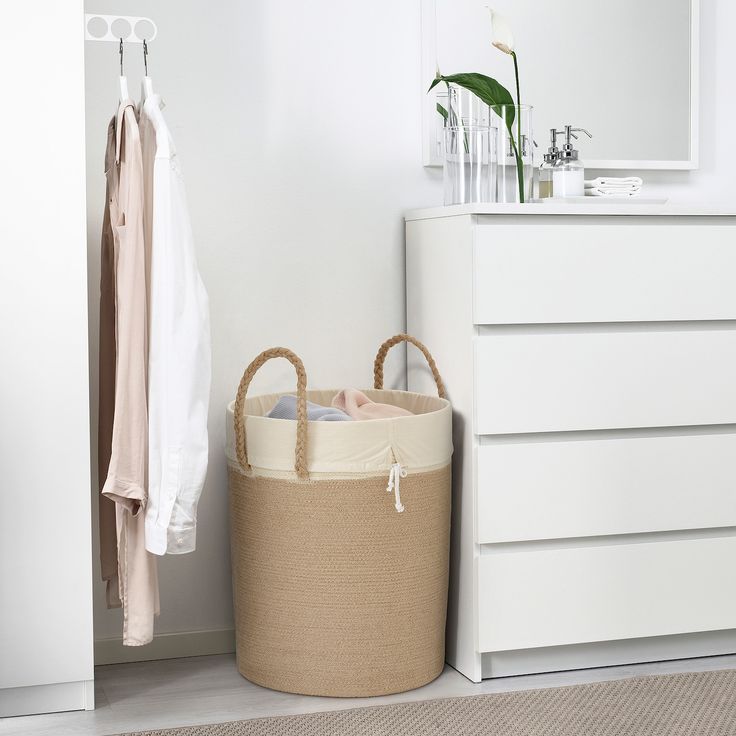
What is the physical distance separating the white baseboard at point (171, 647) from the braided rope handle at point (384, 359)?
0.69 metres

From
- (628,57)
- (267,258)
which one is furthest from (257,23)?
(628,57)

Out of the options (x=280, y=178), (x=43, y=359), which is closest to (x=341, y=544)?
(x=43, y=359)

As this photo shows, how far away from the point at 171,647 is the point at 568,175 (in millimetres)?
1418

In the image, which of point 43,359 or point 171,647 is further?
point 171,647

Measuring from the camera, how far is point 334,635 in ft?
6.65

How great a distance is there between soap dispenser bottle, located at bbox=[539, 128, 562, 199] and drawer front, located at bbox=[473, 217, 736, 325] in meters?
0.30

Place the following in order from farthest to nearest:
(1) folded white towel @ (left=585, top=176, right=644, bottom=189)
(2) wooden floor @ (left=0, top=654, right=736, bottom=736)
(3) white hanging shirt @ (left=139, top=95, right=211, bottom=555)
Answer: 1. (1) folded white towel @ (left=585, top=176, right=644, bottom=189)
2. (2) wooden floor @ (left=0, top=654, right=736, bottom=736)
3. (3) white hanging shirt @ (left=139, top=95, right=211, bottom=555)

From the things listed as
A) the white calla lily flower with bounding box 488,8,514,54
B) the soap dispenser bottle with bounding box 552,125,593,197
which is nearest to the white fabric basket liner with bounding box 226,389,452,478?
the soap dispenser bottle with bounding box 552,125,593,197

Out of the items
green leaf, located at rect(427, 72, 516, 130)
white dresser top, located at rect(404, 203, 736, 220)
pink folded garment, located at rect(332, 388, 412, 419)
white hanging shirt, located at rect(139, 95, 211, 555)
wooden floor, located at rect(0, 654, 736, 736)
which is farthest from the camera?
green leaf, located at rect(427, 72, 516, 130)

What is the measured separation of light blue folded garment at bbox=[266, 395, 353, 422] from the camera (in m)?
2.09

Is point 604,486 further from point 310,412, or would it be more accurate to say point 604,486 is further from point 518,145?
point 518,145

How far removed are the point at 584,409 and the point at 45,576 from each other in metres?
1.12

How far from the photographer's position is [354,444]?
6.54 ft

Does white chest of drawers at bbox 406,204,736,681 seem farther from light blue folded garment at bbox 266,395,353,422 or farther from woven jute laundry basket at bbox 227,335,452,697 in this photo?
light blue folded garment at bbox 266,395,353,422
